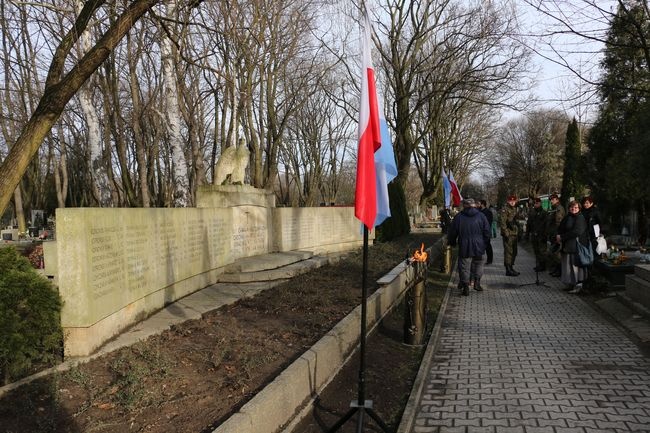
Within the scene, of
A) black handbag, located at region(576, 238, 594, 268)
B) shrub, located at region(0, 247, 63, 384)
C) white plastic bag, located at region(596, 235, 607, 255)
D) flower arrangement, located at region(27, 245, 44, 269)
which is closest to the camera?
shrub, located at region(0, 247, 63, 384)

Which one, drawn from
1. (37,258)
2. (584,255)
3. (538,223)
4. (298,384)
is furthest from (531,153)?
(298,384)

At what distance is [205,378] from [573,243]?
8.21 meters

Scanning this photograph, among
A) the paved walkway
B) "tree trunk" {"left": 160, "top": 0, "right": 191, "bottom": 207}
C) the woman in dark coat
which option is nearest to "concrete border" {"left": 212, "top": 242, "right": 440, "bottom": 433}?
the paved walkway

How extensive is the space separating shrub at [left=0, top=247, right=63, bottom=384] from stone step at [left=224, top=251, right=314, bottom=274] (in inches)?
224

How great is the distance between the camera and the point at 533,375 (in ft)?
18.8

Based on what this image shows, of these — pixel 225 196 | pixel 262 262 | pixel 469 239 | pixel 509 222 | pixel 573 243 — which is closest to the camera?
pixel 573 243

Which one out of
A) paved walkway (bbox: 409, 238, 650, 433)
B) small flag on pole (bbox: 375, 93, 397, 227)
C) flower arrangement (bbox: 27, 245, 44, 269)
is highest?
small flag on pole (bbox: 375, 93, 397, 227)

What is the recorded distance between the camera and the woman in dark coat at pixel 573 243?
10312 millimetres

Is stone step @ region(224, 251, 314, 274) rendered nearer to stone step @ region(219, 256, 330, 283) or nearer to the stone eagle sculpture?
stone step @ region(219, 256, 330, 283)

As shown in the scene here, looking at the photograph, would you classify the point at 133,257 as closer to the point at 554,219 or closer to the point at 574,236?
the point at 574,236

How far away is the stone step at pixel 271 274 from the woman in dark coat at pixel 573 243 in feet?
18.0

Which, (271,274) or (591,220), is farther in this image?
(591,220)

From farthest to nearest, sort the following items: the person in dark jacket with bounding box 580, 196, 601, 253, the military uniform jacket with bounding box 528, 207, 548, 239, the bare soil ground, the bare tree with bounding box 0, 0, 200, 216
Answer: the military uniform jacket with bounding box 528, 207, 548, 239 < the person in dark jacket with bounding box 580, 196, 601, 253 < the bare tree with bounding box 0, 0, 200, 216 < the bare soil ground

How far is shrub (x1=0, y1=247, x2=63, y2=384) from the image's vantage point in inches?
173
